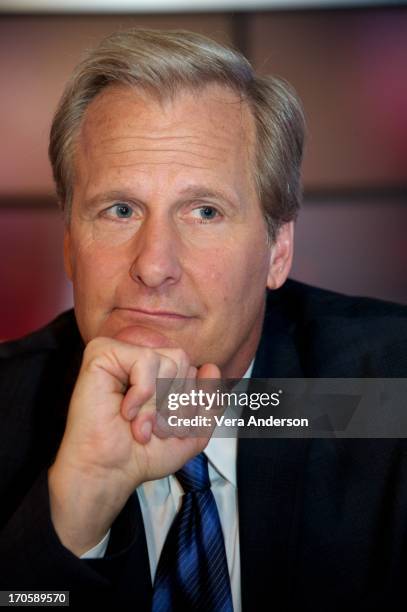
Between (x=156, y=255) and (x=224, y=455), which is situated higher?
(x=156, y=255)

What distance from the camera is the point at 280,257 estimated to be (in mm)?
1694

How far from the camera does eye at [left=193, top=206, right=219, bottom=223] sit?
1.44 meters

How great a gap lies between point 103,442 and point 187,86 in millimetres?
674

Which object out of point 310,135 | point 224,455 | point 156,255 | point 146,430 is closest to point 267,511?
point 224,455

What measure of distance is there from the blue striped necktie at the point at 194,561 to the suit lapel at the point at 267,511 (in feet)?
0.16

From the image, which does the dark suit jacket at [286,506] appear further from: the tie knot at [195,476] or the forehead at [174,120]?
the forehead at [174,120]

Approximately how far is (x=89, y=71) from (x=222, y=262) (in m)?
0.46

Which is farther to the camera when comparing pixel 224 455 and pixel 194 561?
pixel 224 455

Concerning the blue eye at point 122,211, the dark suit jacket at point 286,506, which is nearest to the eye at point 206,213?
the blue eye at point 122,211

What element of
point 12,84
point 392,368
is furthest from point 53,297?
point 392,368

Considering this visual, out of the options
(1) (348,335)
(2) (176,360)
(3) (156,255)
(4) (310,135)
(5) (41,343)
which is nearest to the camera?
(2) (176,360)

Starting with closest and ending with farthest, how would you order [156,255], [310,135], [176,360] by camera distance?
[176,360] < [156,255] < [310,135]

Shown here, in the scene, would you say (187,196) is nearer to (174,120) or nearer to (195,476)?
(174,120)

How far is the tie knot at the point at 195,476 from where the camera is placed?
144 cm
